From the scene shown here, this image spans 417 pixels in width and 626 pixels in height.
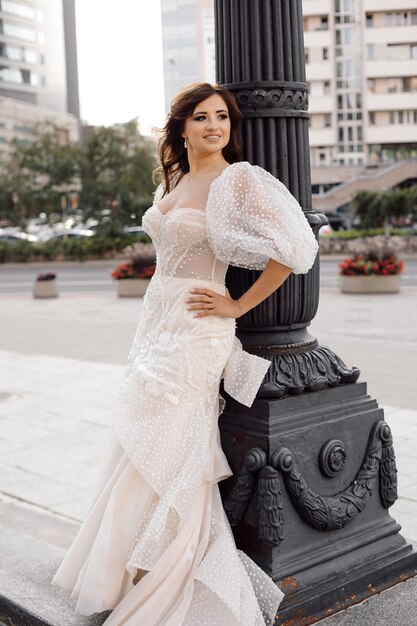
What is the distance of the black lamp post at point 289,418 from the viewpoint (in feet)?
11.5

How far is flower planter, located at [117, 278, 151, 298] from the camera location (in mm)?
20359

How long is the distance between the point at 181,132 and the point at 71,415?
4649mm

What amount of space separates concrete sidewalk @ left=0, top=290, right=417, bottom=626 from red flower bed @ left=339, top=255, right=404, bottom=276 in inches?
58.7

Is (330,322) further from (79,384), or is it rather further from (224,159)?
(224,159)

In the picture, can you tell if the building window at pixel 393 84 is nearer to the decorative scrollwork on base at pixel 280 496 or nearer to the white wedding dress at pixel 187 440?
the decorative scrollwork on base at pixel 280 496

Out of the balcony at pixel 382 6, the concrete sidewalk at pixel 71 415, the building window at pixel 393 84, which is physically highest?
the balcony at pixel 382 6

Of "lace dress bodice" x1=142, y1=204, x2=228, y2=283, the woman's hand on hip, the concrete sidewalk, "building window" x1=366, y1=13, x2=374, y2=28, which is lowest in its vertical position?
the concrete sidewalk

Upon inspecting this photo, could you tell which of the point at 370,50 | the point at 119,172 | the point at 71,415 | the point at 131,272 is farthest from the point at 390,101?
the point at 71,415

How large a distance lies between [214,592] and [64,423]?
4.44 metres

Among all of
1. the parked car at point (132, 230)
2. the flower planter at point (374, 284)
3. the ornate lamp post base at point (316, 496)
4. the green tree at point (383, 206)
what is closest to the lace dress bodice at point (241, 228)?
the ornate lamp post base at point (316, 496)

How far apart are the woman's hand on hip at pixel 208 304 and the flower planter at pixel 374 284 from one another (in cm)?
1553

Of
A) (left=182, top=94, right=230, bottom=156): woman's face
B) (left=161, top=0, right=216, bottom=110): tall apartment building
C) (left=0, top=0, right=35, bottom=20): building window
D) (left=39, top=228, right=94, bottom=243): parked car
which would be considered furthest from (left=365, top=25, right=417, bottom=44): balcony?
(left=182, top=94, right=230, bottom=156): woman's face

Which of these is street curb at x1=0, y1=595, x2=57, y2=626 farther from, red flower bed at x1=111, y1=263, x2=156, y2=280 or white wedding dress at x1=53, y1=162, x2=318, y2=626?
red flower bed at x1=111, y1=263, x2=156, y2=280

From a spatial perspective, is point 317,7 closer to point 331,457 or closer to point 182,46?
point 182,46
